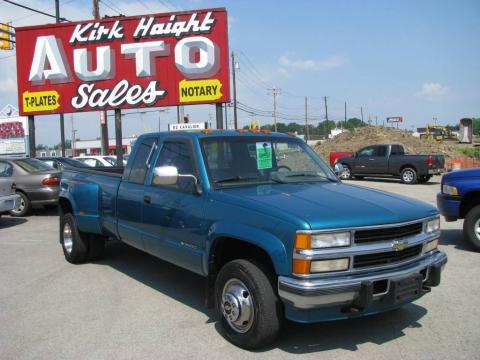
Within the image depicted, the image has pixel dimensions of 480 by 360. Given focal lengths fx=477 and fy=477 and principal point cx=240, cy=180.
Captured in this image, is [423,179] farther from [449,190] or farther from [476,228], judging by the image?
[476,228]

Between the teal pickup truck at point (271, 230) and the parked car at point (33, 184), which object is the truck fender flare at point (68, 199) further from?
the parked car at point (33, 184)

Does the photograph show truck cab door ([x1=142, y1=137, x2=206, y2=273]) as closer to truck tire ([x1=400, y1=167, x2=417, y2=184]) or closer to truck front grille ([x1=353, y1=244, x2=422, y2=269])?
truck front grille ([x1=353, y1=244, x2=422, y2=269])

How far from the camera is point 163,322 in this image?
15.8 feet

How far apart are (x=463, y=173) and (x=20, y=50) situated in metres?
17.6

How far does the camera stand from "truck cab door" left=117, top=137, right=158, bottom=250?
564 cm

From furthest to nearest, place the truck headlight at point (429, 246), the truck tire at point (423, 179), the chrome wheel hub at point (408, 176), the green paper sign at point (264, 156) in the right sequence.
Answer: the truck tire at point (423, 179)
the chrome wheel hub at point (408, 176)
the green paper sign at point (264, 156)
the truck headlight at point (429, 246)

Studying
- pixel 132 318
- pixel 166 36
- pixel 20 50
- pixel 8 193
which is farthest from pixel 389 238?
pixel 20 50

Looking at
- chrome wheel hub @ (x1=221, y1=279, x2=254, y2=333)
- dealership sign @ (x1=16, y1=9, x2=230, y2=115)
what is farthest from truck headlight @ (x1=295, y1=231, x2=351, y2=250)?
dealership sign @ (x1=16, y1=9, x2=230, y2=115)

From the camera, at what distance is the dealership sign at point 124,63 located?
58.3 ft

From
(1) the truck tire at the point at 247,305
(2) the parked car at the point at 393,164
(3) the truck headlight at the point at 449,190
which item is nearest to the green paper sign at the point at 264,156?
(1) the truck tire at the point at 247,305

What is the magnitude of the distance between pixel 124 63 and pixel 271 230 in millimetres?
16392

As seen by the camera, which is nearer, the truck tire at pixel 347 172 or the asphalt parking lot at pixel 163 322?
the asphalt parking lot at pixel 163 322

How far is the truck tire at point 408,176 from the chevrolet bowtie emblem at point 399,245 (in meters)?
19.1

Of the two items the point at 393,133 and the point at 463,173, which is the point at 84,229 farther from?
the point at 393,133
